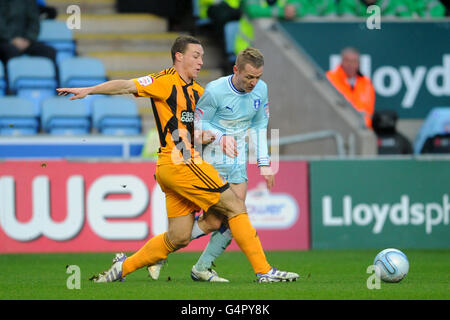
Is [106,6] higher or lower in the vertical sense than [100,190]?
higher

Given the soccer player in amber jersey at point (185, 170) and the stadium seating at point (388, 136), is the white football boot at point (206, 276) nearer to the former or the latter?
the soccer player in amber jersey at point (185, 170)

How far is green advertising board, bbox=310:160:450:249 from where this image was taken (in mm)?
12906

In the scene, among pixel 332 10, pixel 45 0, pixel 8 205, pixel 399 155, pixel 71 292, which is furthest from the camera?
pixel 45 0

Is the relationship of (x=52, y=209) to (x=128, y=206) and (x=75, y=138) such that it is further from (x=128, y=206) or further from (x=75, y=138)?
(x=75, y=138)

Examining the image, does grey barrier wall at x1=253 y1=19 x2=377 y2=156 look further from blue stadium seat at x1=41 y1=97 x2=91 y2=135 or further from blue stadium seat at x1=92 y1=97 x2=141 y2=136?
blue stadium seat at x1=41 y1=97 x2=91 y2=135

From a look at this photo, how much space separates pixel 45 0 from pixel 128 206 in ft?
22.1

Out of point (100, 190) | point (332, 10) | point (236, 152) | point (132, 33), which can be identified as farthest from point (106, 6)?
point (236, 152)

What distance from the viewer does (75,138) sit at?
14.0 m

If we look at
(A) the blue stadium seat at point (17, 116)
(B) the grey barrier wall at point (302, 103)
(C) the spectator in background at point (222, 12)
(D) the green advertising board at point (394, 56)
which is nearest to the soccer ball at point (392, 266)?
(B) the grey barrier wall at point (302, 103)

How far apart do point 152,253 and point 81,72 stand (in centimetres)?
833

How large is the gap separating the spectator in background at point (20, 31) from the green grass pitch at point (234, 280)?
472cm

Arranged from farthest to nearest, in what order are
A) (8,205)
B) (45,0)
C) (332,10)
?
(45,0)
(332,10)
(8,205)

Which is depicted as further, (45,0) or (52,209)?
(45,0)

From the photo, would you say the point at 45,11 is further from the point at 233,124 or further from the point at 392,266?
the point at 392,266
